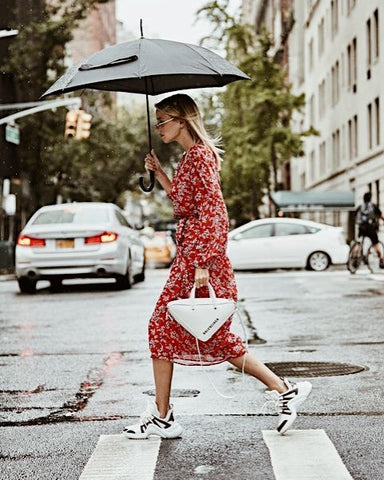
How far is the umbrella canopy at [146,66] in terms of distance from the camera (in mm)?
5551

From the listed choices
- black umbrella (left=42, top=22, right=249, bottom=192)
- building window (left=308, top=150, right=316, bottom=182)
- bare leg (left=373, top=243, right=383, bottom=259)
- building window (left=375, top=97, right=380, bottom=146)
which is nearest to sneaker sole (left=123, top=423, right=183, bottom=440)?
black umbrella (left=42, top=22, right=249, bottom=192)

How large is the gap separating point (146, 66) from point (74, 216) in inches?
514

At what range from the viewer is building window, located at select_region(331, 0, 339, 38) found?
156 feet

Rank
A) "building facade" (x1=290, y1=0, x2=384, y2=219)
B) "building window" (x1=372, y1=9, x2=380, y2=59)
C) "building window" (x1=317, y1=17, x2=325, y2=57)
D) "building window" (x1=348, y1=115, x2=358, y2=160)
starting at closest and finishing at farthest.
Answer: "building window" (x1=372, y1=9, x2=380, y2=59), "building facade" (x1=290, y1=0, x2=384, y2=219), "building window" (x1=348, y1=115, x2=358, y2=160), "building window" (x1=317, y1=17, x2=325, y2=57)

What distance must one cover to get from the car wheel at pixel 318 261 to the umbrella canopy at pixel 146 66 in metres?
21.9

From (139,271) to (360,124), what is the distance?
2115cm

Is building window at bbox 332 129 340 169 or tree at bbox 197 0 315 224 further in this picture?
building window at bbox 332 129 340 169

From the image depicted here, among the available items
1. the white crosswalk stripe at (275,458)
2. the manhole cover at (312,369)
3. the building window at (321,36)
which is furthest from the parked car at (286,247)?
the building window at (321,36)

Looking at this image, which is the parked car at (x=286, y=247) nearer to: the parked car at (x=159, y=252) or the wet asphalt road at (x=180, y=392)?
the parked car at (x=159, y=252)

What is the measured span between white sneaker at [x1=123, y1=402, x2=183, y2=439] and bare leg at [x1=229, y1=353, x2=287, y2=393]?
440 mm

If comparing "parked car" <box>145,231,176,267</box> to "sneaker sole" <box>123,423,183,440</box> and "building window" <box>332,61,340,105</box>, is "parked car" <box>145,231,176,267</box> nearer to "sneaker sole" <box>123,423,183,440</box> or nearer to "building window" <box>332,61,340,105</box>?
"building window" <box>332,61,340,105</box>

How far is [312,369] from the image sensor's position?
7.77m

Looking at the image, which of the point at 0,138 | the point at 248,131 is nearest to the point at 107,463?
the point at 248,131

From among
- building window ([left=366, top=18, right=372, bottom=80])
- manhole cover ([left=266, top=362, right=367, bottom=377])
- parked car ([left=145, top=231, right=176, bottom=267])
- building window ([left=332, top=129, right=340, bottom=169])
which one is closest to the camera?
manhole cover ([left=266, top=362, right=367, bottom=377])
